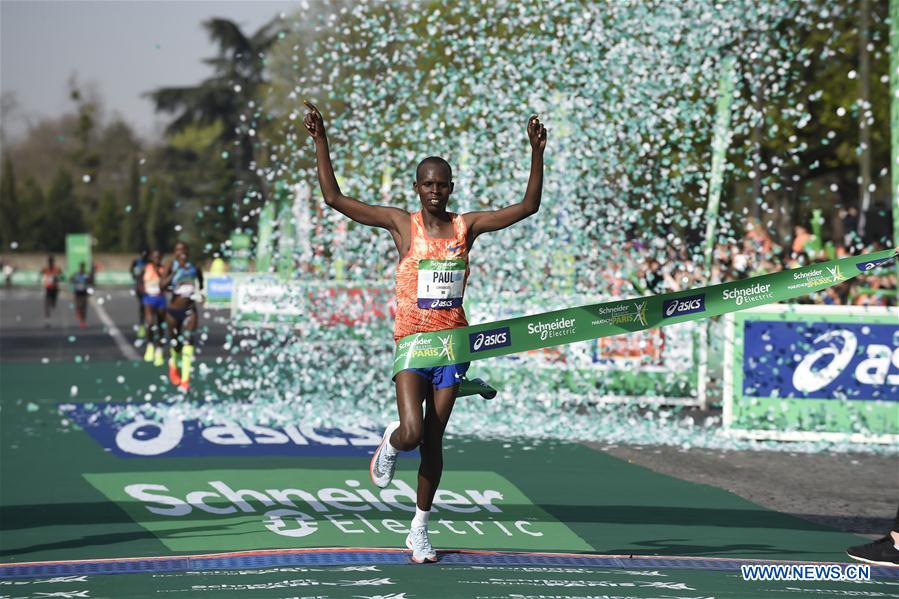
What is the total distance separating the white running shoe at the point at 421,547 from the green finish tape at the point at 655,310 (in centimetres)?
85

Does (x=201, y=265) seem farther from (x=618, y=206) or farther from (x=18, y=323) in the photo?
(x=18, y=323)

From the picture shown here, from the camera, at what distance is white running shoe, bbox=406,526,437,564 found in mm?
7062

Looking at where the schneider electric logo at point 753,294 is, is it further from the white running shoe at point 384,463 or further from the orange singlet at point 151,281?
the orange singlet at point 151,281

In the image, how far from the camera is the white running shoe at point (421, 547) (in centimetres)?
706

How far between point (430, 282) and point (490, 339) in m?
0.45

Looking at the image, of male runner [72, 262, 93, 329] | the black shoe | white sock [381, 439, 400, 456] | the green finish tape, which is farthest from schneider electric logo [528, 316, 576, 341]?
male runner [72, 262, 93, 329]

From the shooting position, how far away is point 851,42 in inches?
1271

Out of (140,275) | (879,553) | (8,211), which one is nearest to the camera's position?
(879,553)

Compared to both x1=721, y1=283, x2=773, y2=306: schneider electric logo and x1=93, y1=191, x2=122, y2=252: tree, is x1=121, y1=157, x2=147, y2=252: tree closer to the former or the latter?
x1=93, y1=191, x2=122, y2=252: tree

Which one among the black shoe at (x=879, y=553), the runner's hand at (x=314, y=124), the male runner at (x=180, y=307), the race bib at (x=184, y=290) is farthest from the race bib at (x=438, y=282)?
the race bib at (x=184, y=290)

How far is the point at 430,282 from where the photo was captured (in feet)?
22.8

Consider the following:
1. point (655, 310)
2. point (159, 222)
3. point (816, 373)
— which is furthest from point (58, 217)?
point (655, 310)

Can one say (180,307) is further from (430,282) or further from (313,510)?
(430,282)

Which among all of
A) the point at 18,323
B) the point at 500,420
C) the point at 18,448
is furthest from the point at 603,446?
the point at 18,323
